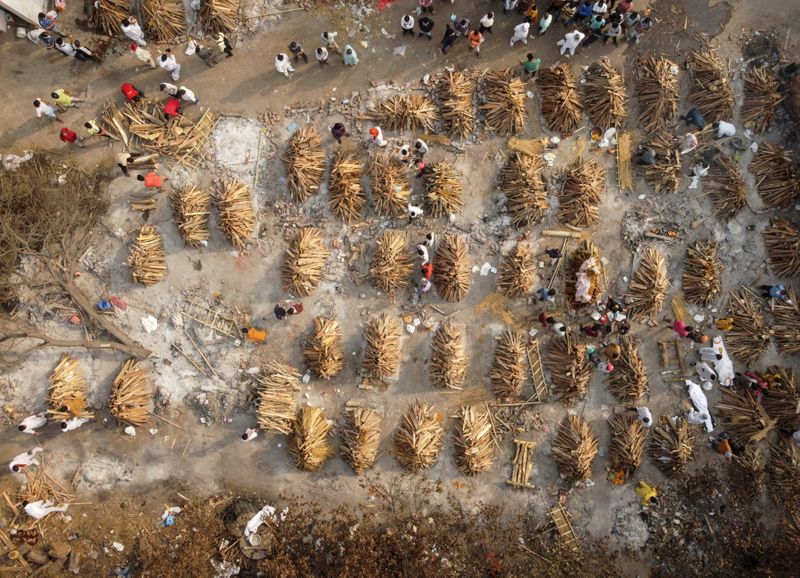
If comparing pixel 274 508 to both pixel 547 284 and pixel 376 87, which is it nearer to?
pixel 547 284

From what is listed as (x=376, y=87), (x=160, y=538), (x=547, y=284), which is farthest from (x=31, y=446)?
(x=547, y=284)

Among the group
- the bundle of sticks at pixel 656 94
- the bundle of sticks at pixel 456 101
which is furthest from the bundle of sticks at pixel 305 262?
the bundle of sticks at pixel 656 94

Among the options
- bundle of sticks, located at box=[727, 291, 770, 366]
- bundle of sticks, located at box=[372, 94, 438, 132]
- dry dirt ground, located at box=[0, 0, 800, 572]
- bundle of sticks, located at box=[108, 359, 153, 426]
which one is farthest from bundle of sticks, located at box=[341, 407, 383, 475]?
bundle of sticks, located at box=[727, 291, 770, 366]

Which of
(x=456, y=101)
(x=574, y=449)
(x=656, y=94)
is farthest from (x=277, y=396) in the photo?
(x=656, y=94)

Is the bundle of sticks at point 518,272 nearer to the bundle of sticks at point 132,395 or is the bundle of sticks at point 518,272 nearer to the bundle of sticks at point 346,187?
the bundle of sticks at point 346,187

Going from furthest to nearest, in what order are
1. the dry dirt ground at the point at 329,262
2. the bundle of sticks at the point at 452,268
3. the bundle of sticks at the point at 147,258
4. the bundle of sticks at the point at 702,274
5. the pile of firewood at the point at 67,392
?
1. the dry dirt ground at the point at 329,262
2. the bundle of sticks at the point at 702,274
3. the bundle of sticks at the point at 452,268
4. the bundle of sticks at the point at 147,258
5. the pile of firewood at the point at 67,392

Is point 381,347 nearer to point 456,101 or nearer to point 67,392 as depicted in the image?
point 456,101
